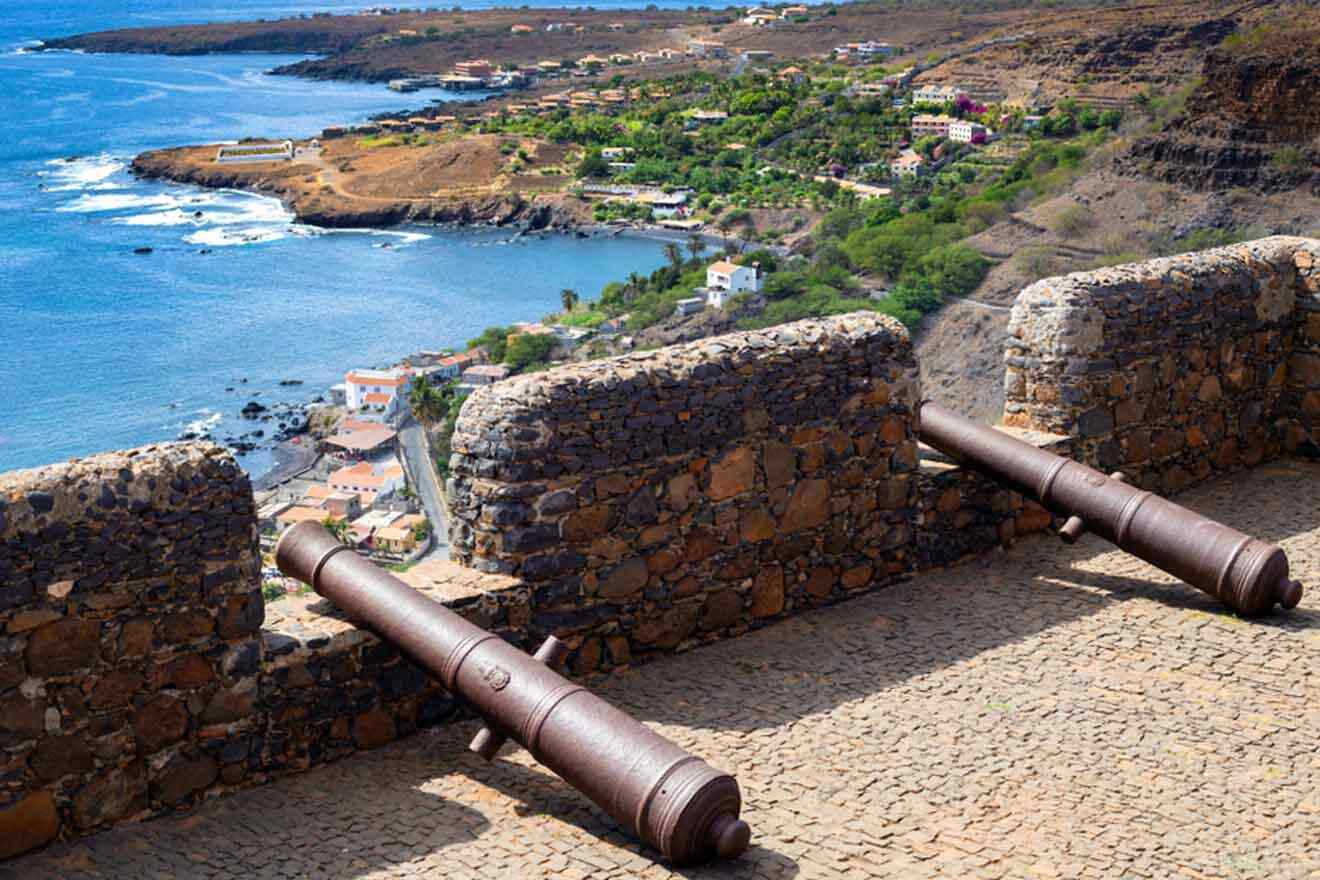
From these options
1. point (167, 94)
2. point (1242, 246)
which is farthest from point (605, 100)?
point (1242, 246)

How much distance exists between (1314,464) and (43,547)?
7.75m

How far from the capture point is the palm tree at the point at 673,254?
69.2 meters

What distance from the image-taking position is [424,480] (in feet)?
151

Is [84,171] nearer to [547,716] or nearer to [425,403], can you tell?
[425,403]

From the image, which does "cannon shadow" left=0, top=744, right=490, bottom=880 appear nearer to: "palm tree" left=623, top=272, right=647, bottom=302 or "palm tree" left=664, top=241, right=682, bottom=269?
"palm tree" left=623, top=272, right=647, bottom=302

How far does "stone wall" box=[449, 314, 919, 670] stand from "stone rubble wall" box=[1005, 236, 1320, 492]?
1.26 meters

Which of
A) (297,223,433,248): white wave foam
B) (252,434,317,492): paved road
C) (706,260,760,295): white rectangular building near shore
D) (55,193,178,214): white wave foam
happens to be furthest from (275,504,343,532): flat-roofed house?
(55,193,178,214): white wave foam

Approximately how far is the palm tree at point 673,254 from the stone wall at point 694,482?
61.5 m

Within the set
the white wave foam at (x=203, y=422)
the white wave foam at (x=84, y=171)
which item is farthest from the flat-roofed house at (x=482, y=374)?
the white wave foam at (x=84, y=171)

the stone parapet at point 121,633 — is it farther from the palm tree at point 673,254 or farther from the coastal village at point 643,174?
the palm tree at point 673,254

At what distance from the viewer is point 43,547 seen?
196 inches

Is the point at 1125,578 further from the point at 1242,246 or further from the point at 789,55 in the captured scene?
→ the point at 789,55

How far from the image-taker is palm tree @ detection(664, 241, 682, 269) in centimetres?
6919

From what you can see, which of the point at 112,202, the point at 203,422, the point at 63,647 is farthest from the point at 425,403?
the point at 112,202
